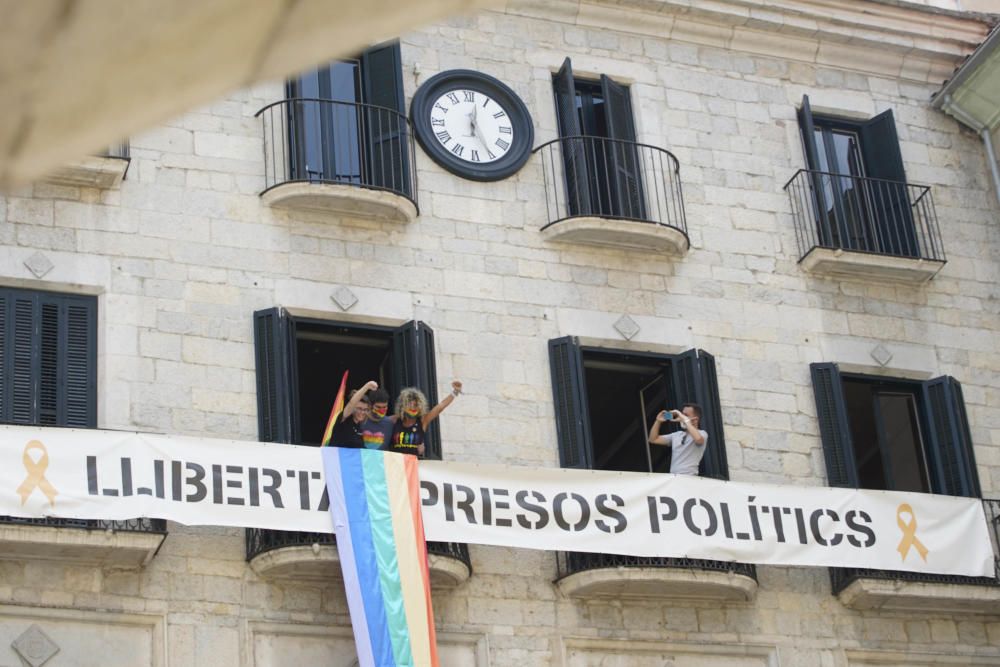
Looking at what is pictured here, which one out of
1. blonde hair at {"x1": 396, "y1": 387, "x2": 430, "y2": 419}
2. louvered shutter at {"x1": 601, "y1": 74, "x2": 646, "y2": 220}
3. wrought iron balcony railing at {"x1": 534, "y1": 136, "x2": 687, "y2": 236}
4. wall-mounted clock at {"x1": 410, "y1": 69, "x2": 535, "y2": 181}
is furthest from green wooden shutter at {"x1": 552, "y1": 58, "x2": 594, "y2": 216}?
blonde hair at {"x1": 396, "y1": 387, "x2": 430, "y2": 419}

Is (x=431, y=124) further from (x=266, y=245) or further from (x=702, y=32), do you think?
(x=702, y=32)

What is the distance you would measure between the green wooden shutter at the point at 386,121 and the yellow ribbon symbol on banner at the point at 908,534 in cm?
528

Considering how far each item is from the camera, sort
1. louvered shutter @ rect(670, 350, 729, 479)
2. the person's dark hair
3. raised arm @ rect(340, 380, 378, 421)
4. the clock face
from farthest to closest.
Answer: the clock face < louvered shutter @ rect(670, 350, 729, 479) < the person's dark hair < raised arm @ rect(340, 380, 378, 421)

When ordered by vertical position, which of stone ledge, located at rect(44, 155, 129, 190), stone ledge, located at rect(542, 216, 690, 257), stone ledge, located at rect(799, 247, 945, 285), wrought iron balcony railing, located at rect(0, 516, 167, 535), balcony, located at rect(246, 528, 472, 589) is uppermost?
stone ledge, located at rect(44, 155, 129, 190)

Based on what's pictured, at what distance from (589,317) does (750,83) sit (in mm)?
3822

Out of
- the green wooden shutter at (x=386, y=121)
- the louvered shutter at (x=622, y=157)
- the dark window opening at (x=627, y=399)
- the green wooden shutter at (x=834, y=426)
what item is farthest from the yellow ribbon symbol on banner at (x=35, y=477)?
the green wooden shutter at (x=834, y=426)

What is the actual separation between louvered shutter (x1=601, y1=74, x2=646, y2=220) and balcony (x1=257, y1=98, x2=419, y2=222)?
2079mm

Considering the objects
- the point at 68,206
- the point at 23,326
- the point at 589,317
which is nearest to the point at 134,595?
the point at 23,326

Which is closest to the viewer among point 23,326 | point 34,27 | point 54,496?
point 34,27

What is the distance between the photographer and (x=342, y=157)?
16250 millimetres

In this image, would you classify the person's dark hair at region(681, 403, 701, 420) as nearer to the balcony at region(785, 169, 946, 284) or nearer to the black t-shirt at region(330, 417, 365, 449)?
the balcony at region(785, 169, 946, 284)

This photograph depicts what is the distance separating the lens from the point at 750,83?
18797 mm

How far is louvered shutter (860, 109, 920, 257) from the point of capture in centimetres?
1822

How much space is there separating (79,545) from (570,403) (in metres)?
4.69
